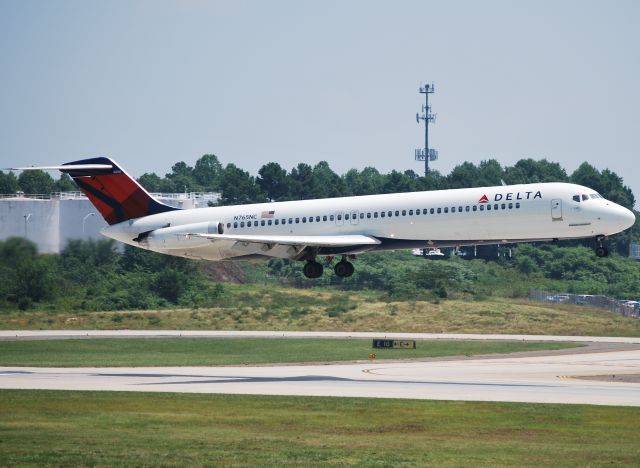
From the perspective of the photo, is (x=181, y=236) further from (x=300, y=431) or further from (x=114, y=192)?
(x=300, y=431)

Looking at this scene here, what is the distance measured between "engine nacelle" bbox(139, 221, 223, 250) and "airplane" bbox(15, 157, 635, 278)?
53 mm

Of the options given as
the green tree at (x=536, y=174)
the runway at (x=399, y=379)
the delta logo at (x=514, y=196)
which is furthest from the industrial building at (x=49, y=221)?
the green tree at (x=536, y=174)

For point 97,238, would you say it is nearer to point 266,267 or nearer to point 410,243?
point 410,243

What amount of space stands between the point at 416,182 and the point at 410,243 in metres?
97.1

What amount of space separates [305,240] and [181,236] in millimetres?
7437

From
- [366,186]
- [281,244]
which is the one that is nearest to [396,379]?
[281,244]

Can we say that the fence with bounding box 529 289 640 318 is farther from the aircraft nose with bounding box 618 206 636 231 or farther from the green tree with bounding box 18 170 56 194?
the green tree with bounding box 18 170 56 194

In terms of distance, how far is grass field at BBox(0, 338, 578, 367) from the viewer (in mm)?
62438

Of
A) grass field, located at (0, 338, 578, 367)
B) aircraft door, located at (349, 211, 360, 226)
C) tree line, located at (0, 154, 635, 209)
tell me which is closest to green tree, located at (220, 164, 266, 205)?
tree line, located at (0, 154, 635, 209)

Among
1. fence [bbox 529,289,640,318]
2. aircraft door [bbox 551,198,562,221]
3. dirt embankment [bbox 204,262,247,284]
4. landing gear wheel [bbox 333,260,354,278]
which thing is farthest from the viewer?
dirt embankment [bbox 204,262,247,284]

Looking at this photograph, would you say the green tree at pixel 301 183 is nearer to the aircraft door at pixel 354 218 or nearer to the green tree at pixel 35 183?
the green tree at pixel 35 183

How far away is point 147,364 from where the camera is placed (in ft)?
200

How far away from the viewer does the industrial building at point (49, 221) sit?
245 ft

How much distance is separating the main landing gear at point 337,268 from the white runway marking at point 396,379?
248 inches
